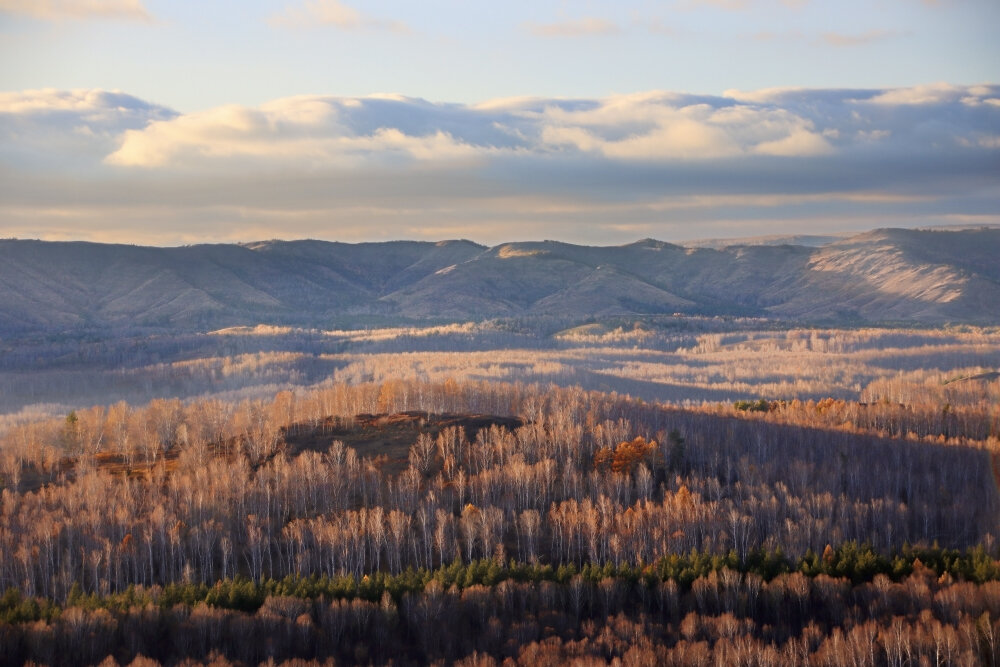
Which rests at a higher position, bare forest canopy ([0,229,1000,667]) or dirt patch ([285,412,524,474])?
dirt patch ([285,412,524,474])

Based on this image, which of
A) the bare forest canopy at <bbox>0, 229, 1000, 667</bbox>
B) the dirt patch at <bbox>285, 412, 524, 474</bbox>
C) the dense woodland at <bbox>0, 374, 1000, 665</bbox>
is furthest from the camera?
the dirt patch at <bbox>285, 412, 524, 474</bbox>

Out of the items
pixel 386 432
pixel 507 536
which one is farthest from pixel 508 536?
pixel 386 432

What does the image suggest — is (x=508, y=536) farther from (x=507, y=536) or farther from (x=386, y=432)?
(x=386, y=432)

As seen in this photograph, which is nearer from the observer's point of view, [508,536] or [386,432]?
[508,536]

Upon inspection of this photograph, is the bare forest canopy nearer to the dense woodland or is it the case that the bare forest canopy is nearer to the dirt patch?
the dense woodland

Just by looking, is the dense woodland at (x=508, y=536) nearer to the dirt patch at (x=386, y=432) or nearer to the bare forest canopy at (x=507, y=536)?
the bare forest canopy at (x=507, y=536)

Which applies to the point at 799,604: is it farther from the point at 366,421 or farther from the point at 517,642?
the point at 366,421

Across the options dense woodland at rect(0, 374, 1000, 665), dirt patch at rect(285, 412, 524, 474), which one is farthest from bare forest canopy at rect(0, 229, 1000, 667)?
dirt patch at rect(285, 412, 524, 474)

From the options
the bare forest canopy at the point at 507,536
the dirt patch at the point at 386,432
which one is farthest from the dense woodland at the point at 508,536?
the dirt patch at the point at 386,432

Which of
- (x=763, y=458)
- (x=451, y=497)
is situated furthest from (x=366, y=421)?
(x=763, y=458)
